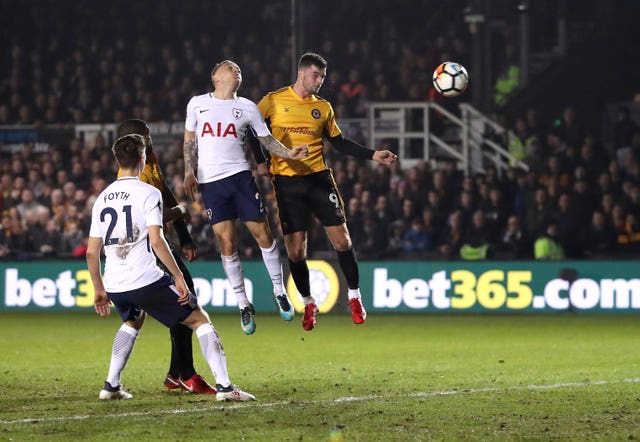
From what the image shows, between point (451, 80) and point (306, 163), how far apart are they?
4.86ft

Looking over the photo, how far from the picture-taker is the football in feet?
38.4

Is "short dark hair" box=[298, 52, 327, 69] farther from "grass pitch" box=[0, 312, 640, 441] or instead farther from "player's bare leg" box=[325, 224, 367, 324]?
"grass pitch" box=[0, 312, 640, 441]

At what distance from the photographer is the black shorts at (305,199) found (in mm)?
11484

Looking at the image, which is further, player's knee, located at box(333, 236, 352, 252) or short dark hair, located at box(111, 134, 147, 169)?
player's knee, located at box(333, 236, 352, 252)

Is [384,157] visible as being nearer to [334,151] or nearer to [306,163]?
[306,163]

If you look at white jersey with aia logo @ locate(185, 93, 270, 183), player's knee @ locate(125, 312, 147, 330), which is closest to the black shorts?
white jersey with aia logo @ locate(185, 93, 270, 183)

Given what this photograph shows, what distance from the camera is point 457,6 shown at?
92.8 feet

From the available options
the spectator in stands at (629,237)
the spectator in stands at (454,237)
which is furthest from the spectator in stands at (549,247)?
the spectator in stands at (454,237)

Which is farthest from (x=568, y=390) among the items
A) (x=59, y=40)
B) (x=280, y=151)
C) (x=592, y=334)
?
(x=59, y=40)

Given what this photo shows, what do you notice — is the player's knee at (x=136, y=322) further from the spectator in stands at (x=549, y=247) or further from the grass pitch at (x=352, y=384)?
the spectator in stands at (x=549, y=247)

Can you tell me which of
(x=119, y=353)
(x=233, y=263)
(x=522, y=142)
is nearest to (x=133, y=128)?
(x=119, y=353)

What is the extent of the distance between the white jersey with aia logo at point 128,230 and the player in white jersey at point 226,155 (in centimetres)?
178

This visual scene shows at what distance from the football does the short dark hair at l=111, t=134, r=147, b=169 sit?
350cm

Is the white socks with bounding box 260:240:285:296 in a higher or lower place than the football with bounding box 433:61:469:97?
lower
